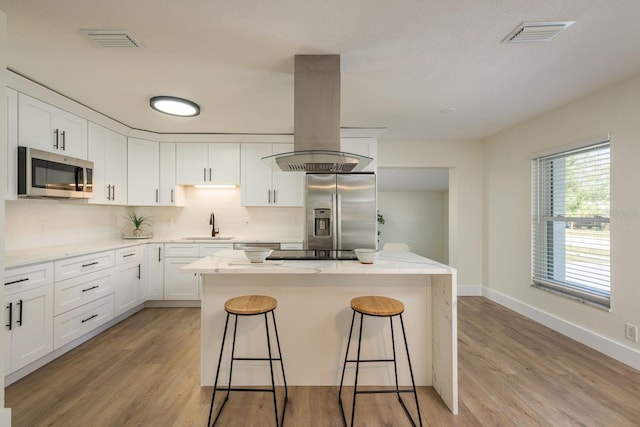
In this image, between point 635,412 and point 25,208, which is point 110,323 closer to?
point 25,208

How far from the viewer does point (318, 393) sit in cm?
199

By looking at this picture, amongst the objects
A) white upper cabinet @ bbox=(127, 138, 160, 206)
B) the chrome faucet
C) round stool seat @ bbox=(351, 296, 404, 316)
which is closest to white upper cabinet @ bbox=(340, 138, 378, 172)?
the chrome faucet

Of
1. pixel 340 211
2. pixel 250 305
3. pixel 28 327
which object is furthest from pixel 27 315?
pixel 340 211

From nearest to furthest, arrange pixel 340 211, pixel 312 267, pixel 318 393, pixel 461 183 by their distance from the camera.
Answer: pixel 312 267 < pixel 318 393 < pixel 340 211 < pixel 461 183

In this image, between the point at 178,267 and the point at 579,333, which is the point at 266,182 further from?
the point at 579,333

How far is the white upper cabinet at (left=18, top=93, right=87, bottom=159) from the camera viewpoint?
→ 242 cm

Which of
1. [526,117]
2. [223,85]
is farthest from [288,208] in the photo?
[526,117]

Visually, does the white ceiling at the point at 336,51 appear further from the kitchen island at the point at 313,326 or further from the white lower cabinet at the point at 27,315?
the white lower cabinet at the point at 27,315

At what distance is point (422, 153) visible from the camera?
14.3 feet

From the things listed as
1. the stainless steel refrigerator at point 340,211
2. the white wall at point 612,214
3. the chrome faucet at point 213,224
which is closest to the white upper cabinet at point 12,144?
the chrome faucet at point 213,224

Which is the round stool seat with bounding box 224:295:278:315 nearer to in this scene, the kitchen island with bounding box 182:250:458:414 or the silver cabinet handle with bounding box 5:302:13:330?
the kitchen island with bounding box 182:250:458:414

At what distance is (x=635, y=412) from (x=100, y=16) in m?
4.15

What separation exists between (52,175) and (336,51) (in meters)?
2.79

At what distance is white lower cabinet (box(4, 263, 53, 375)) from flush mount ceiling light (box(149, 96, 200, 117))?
173cm
